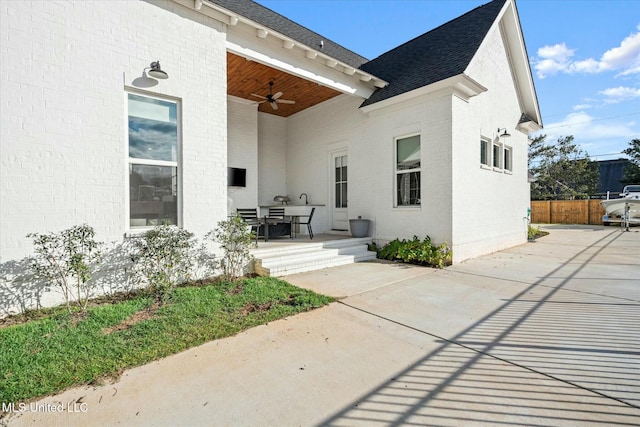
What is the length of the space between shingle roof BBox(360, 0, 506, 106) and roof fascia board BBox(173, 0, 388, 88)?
66 centimetres

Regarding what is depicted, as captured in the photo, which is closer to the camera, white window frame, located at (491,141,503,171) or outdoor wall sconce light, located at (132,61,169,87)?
outdoor wall sconce light, located at (132,61,169,87)

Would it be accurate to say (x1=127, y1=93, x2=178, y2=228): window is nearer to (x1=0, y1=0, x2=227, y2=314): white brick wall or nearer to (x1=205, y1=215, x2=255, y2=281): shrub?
(x1=0, y1=0, x2=227, y2=314): white brick wall

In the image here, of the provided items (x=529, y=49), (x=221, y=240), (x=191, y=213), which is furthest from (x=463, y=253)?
(x=529, y=49)

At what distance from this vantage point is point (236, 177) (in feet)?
30.8

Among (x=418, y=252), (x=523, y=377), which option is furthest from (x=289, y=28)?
(x=523, y=377)

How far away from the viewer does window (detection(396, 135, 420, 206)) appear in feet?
24.9

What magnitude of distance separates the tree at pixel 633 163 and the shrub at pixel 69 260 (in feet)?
106

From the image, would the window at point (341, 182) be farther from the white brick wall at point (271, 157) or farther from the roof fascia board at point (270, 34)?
the roof fascia board at point (270, 34)

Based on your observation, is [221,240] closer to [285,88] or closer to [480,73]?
[285,88]

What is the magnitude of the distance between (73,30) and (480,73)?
8.95 metres

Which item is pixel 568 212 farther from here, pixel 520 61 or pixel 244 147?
pixel 244 147

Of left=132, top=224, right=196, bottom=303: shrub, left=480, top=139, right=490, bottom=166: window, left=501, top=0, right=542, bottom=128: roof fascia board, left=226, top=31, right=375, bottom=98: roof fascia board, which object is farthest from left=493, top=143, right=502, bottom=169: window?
left=132, top=224, right=196, bottom=303: shrub

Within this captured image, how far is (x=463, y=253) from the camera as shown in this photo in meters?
7.21

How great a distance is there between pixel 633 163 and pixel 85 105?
110ft
